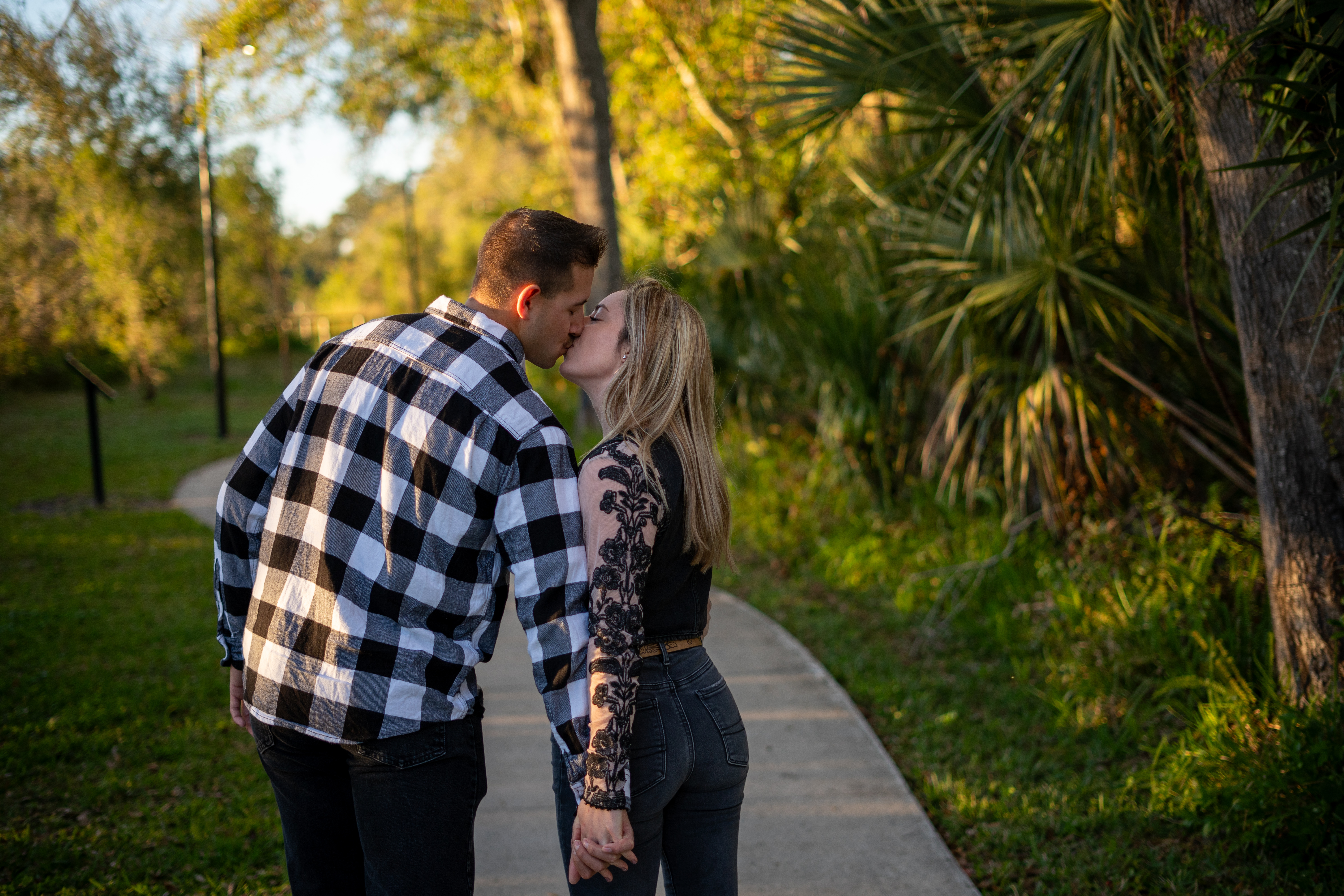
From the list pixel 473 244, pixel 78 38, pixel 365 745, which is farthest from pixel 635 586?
pixel 473 244

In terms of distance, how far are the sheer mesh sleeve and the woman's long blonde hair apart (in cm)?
10

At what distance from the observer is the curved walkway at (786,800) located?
3.26 meters

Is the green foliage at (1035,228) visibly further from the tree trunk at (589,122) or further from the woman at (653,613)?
the tree trunk at (589,122)

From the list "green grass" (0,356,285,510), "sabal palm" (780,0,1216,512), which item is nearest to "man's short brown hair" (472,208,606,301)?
"sabal palm" (780,0,1216,512)

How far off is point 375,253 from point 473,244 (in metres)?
7.25

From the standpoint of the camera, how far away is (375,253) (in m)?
38.1

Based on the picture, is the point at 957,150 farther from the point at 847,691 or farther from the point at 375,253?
the point at 375,253

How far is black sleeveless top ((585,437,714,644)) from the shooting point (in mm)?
2012

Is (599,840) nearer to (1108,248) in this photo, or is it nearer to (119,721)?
(119,721)

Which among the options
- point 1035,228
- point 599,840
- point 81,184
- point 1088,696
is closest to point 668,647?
point 599,840

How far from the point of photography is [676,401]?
6.72 feet

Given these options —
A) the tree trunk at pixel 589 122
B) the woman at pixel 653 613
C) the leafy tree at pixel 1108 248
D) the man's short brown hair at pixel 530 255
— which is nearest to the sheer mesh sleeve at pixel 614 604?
the woman at pixel 653 613

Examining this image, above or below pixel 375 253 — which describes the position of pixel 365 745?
below

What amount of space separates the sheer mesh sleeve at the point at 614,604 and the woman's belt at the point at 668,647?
8cm
